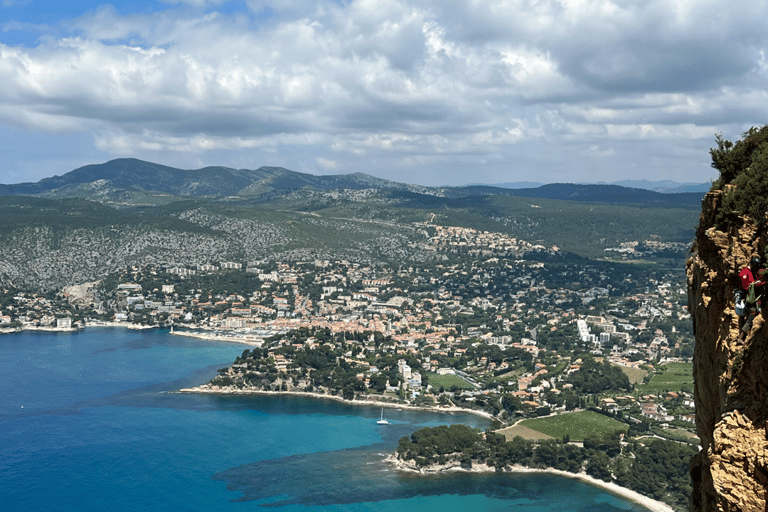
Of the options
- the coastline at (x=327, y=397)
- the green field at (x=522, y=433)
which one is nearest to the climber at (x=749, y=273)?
the green field at (x=522, y=433)

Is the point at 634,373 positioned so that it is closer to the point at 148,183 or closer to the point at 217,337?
the point at 217,337

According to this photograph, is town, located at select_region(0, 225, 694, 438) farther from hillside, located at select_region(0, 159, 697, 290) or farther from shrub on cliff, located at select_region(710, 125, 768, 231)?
shrub on cliff, located at select_region(710, 125, 768, 231)

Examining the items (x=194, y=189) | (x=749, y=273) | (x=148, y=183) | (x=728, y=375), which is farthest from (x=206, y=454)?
(x=148, y=183)

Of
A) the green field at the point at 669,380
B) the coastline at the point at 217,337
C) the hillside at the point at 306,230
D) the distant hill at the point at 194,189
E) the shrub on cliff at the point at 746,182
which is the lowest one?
the coastline at the point at 217,337

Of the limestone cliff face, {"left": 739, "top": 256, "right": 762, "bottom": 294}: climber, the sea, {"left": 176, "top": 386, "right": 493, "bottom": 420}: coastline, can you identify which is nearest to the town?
{"left": 176, "top": 386, "right": 493, "bottom": 420}: coastline

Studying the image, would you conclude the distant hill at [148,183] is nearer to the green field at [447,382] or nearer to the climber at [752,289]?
the green field at [447,382]
